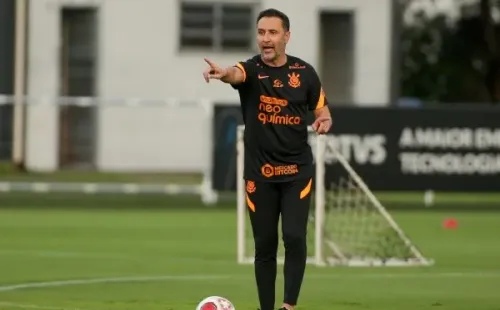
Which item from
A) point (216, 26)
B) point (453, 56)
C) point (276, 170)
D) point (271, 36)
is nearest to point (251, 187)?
point (276, 170)

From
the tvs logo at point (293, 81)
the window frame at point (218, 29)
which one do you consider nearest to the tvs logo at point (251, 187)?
the tvs logo at point (293, 81)

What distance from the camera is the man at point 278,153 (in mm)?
12586

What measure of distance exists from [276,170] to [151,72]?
2981 centimetres

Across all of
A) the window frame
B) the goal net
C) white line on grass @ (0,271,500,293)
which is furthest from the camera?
the window frame

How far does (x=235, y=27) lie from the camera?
4306 cm

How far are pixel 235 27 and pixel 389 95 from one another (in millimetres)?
4337

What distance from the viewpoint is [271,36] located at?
1244 centimetres

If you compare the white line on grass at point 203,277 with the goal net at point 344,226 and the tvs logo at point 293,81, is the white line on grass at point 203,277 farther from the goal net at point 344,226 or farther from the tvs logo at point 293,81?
the tvs logo at point 293,81

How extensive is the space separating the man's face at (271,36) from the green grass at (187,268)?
2696 millimetres

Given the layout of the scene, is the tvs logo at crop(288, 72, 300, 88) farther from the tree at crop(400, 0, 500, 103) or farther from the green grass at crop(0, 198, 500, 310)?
the tree at crop(400, 0, 500, 103)

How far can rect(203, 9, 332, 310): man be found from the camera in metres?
12.6

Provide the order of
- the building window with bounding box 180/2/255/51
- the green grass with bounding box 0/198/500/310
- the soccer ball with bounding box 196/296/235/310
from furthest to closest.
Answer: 1. the building window with bounding box 180/2/255/51
2. the green grass with bounding box 0/198/500/310
3. the soccer ball with bounding box 196/296/235/310

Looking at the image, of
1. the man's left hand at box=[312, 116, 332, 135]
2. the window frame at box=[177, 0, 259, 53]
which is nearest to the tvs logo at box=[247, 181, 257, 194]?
the man's left hand at box=[312, 116, 332, 135]

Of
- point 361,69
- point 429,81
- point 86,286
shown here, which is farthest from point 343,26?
point 86,286
